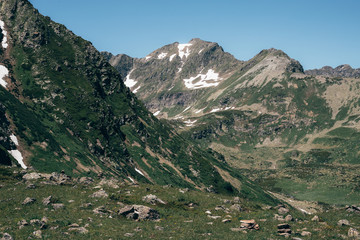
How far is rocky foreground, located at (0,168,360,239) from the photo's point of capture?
28.5 metres

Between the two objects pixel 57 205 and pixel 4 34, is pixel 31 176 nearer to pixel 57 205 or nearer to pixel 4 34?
pixel 57 205

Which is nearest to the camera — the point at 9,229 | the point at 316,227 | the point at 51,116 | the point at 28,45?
the point at 9,229

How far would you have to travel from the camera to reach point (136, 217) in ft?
115

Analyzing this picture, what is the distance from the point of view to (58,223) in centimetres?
2978

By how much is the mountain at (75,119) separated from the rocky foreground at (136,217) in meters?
39.5

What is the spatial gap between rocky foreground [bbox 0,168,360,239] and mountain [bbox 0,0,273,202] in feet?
129

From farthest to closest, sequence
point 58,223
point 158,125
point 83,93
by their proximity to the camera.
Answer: point 158,125 → point 83,93 → point 58,223

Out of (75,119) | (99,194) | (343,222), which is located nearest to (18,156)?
(75,119)

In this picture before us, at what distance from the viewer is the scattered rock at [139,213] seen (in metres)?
34.8

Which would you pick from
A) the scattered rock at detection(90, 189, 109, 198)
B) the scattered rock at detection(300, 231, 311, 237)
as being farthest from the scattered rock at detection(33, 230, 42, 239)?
the scattered rock at detection(300, 231, 311, 237)

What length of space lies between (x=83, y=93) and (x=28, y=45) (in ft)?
127

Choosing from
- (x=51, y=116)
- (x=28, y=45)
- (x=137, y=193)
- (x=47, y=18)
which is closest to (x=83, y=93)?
(x=51, y=116)

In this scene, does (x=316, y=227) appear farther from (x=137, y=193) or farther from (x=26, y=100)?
(x=26, y=100)

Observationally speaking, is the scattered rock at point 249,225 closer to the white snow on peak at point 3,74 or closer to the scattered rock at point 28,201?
the scattered rock at point 28,201
